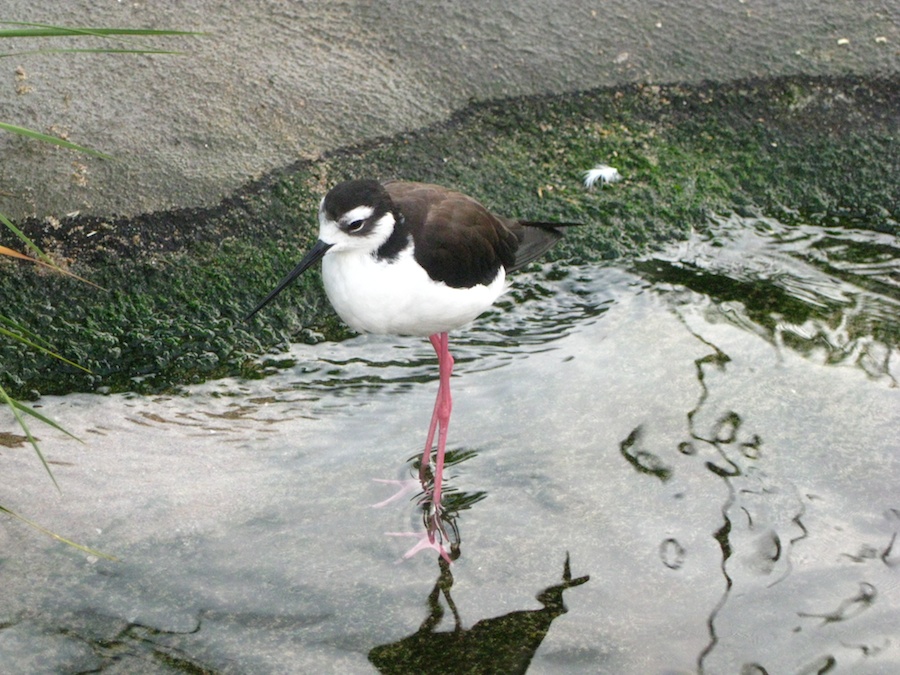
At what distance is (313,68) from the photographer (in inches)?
189

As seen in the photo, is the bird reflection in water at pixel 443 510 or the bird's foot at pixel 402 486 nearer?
the bird reflection in water at pixel 443 510

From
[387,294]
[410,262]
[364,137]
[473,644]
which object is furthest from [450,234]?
[364,137]

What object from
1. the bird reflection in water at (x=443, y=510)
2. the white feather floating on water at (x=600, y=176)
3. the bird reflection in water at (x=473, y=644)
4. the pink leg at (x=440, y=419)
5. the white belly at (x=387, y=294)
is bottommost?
the bird reflection in water at (x=473, y=644)

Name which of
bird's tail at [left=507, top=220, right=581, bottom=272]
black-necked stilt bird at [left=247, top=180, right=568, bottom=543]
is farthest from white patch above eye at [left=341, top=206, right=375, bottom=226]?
bird's tail at [left=507, top=220, right=581, bottom=272]

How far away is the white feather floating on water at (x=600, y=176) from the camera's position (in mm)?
4727

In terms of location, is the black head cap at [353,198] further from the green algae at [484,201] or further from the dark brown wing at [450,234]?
the green algae at [484,201]

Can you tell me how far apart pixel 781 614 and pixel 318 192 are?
2458 millimetres

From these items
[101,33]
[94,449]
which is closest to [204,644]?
[94,449]

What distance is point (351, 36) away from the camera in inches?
197

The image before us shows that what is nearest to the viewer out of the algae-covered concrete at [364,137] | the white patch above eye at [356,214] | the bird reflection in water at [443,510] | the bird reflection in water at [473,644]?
the bird reflection in water at [473,644]

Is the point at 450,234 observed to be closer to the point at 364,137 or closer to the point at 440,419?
the point at 440,419

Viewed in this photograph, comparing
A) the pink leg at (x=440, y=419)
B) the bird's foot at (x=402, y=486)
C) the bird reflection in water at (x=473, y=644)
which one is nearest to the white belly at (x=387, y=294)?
the pink leg at (x=440, y=419)

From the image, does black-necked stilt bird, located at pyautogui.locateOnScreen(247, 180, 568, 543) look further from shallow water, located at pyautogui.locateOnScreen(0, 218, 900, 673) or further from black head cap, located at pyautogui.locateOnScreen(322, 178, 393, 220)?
shallow water, located at pyautogui.locateOnScreen(0, 218, 900, 673)

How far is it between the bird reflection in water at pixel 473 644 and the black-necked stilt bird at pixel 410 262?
0.38 m
